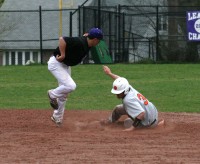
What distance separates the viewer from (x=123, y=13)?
31.3 metres

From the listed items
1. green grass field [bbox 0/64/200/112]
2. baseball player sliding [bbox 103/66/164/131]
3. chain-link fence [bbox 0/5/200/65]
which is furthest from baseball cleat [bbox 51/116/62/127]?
chain-link fence [bbox 0/5/200/65]

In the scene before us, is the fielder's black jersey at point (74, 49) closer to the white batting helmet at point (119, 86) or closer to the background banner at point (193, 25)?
the white batting helmet at point (119, 86)

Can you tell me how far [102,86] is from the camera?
66.5 feet

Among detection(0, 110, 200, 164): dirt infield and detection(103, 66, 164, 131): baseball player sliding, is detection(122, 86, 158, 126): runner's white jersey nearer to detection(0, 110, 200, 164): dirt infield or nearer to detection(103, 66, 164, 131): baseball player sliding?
detection(103, 66, 164, 131): baseball player sliding

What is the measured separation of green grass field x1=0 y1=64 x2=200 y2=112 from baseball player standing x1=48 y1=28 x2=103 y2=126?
3.60m

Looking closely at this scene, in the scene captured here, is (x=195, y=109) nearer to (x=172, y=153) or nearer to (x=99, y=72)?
(x=172, y=153)

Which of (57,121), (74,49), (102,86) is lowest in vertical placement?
(102,86)

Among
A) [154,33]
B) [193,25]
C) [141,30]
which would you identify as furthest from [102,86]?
[141,30]

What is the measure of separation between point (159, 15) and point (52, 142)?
22.3m

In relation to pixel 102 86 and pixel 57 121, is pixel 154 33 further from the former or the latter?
pixel 57 121

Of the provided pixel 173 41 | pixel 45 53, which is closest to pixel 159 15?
pixel 173 41

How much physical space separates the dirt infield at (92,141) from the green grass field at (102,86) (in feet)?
9.03

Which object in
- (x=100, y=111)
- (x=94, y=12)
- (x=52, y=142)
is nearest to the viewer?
(x=52, y=142)

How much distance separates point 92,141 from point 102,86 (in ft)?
34.0
